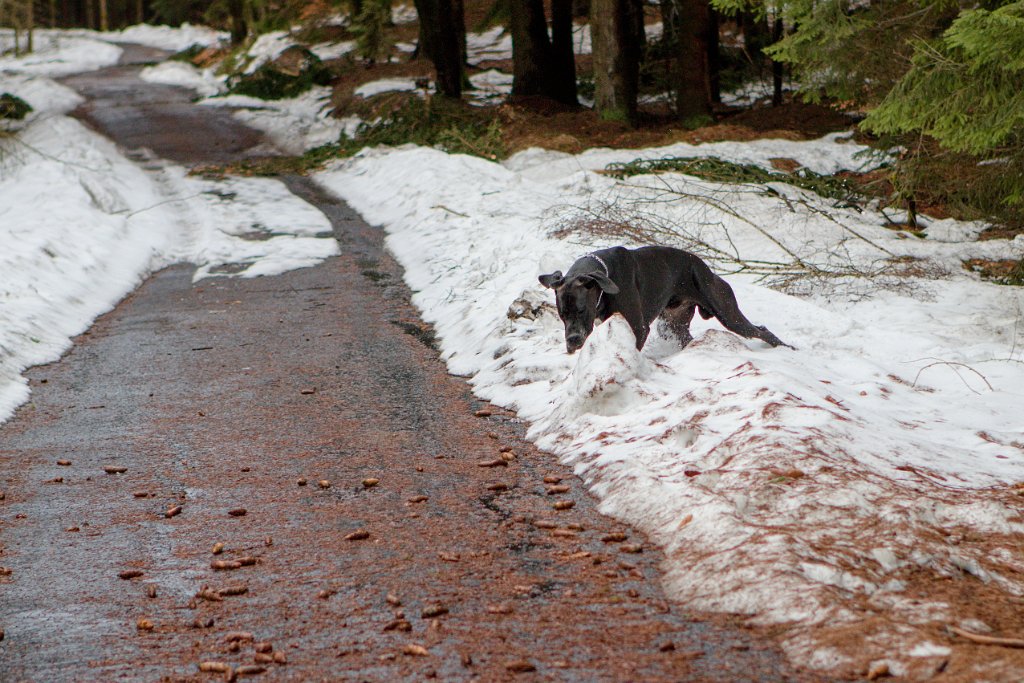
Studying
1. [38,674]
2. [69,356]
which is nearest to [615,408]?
[38,674]

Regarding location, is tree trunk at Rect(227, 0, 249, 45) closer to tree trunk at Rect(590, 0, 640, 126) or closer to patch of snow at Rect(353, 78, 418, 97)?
patch of snow at Rect(353, 78, 418, 97)

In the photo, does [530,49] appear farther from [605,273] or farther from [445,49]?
[605,273]

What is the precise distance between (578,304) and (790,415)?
1589mm

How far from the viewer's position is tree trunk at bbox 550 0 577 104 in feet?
71.9

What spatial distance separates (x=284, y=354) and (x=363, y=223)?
672 cm

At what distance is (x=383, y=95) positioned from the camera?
76.7 feet

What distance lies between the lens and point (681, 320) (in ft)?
23.8

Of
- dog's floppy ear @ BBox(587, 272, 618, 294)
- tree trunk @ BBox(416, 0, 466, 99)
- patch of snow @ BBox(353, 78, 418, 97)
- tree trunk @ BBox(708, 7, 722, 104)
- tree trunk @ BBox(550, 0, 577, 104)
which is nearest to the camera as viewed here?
dog's floppy ear @ BBox(587, 272, 618, 294)

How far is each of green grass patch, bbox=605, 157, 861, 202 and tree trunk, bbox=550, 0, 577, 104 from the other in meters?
8.64

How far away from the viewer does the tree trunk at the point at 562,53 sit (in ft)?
71.9

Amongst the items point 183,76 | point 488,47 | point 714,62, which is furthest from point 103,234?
point 183,76

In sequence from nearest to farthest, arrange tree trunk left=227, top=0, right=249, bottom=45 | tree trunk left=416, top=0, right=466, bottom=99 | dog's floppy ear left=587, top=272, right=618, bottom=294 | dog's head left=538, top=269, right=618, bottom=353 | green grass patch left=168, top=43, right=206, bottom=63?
dog's floppy ear left=587, top=272, right=618, bottom=294 < dog's head left=538, top=269, right=618, bottom=353 < tree trunk left=416, top=0, right=466, bottom=99 < tree trunk left=227, top=0, right=249, bottom=45 < green grass patch left=168, top=43, right=206, bottom=63

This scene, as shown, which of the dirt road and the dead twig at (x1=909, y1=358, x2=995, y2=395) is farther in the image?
the dead twig at (x1=909, y1=358, x2=995, y2=395)

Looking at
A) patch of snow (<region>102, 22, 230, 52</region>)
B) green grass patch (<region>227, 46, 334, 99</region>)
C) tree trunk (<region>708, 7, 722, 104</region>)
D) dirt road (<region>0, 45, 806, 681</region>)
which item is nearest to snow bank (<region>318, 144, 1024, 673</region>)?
dirt road (<region>0, 45, 806, 681</region>)
